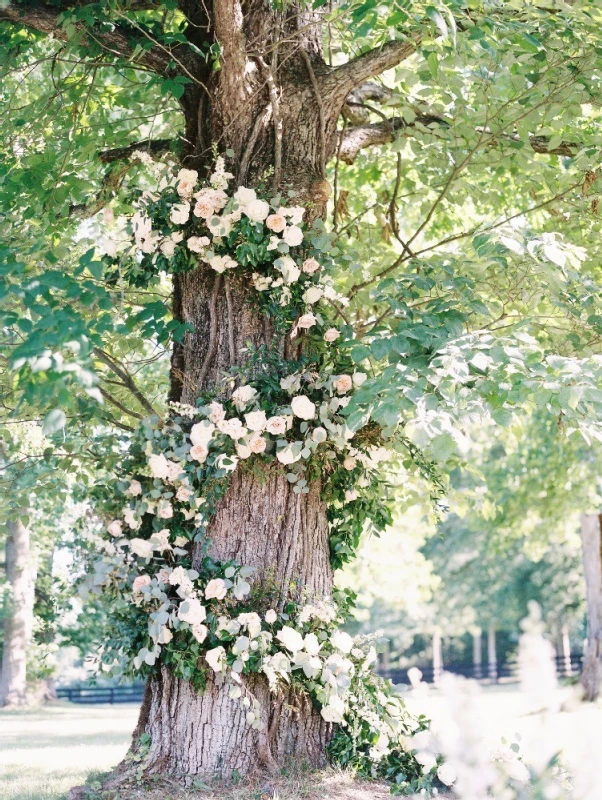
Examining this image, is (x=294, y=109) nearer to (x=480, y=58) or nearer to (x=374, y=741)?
(x=480, y=58)

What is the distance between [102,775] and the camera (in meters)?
4.36

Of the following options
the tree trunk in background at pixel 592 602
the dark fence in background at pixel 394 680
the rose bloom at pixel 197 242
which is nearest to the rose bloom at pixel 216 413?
the rose bloom at pixel 197 242

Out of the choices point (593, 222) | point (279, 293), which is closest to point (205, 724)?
point (279, 293)

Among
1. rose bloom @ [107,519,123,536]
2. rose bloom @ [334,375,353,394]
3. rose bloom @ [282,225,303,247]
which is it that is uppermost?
rose bloom @ [282,225,303,247]

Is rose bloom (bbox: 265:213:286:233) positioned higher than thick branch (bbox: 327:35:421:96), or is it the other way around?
thick branch (bbox: 327:35:421:96)

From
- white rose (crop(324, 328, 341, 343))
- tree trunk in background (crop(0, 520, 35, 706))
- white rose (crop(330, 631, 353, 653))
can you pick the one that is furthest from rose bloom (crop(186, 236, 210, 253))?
tree trunk in background (crop(0, 520, 35, 706))

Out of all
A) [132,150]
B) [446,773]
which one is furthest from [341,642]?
[132,150]

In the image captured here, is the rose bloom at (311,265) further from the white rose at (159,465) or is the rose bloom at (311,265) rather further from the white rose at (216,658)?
the white rose at (216,658)

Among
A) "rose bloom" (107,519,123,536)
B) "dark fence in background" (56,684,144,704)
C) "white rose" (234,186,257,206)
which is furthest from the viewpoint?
"dark fence in background" (56,684,144,704)

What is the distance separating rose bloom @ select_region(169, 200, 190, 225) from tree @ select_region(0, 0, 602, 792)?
294 mm

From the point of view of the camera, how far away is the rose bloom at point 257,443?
425cm

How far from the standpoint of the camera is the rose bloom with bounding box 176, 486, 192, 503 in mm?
4223

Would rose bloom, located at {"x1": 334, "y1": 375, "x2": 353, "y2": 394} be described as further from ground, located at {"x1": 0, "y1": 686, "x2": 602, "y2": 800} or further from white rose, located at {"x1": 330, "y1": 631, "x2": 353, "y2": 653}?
ground, located at {"x1": 0, "y1": 686, "x2": 602, "y2": 800}

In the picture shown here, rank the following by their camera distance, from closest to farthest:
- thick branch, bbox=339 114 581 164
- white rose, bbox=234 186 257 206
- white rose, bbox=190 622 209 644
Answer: white rose, bbox=190 622 209 644, white rose, bbox=234 186 257 206, thick branch, bbox=339 114 581 164
